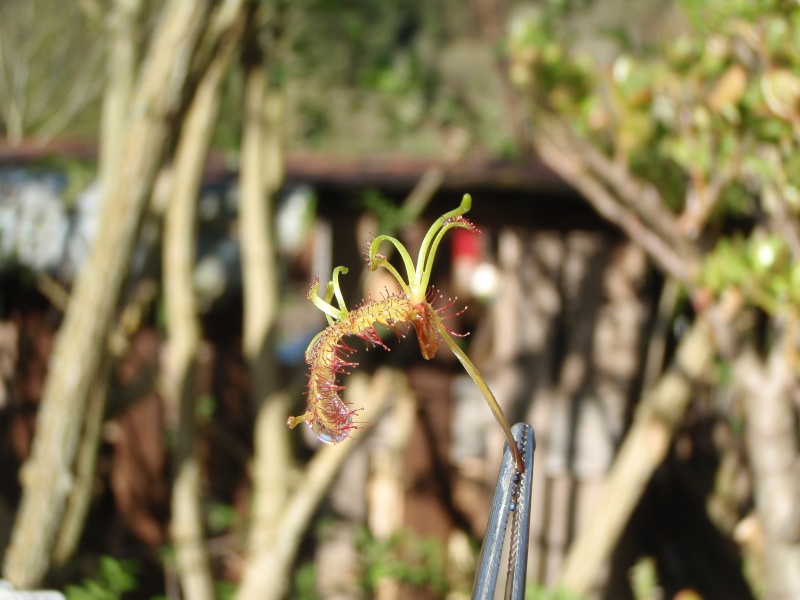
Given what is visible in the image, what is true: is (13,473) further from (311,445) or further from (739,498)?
(739,498)

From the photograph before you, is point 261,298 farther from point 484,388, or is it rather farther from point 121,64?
point 484,388

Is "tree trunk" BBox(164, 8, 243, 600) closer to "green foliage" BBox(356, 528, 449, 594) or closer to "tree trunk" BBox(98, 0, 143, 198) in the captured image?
"tree trunk" BBox(98, 0, 143, 198)

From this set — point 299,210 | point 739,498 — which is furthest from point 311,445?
point 739,498

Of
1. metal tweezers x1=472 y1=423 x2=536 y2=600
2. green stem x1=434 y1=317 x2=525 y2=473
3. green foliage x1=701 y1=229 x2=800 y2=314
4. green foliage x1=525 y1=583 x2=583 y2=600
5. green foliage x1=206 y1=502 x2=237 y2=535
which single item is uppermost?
green foliage x1=701 y1=229 x2=800 y2=314

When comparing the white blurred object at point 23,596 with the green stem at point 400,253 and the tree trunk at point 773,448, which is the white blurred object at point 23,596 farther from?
the tree trunk at point 773,448

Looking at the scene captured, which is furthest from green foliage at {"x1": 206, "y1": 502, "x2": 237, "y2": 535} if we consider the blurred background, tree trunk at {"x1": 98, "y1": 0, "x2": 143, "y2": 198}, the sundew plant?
the sundew plant

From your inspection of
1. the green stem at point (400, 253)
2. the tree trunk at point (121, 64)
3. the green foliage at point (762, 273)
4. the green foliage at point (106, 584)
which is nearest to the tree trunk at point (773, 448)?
the green foliage at point (762, 273)
